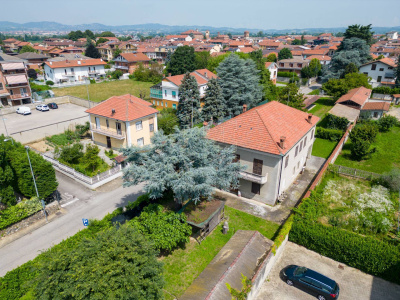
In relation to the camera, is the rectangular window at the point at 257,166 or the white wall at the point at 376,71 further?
the white wall at the point at 376,71

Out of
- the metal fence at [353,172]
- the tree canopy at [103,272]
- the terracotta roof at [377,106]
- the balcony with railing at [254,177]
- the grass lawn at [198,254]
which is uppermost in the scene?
the tree canopy at [103,272]

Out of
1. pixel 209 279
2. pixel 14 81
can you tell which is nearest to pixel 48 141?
pixel 14 81

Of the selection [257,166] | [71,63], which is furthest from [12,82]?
[257,166]

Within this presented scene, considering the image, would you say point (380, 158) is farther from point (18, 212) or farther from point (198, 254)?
point (18, 212)

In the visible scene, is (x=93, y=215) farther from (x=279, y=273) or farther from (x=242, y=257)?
(x=279, y=273)

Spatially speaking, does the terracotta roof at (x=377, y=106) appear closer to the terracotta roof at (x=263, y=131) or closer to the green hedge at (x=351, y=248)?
the terracotta roof at (x=263, y=131)

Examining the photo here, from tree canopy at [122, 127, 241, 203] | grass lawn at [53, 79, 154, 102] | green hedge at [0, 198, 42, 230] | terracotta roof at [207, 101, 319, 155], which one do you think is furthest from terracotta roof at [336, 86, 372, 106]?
green hedge at [0, 198, 42, 230]

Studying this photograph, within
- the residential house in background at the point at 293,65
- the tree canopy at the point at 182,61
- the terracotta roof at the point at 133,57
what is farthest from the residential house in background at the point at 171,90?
the terracotta roof at the point at 133,57
